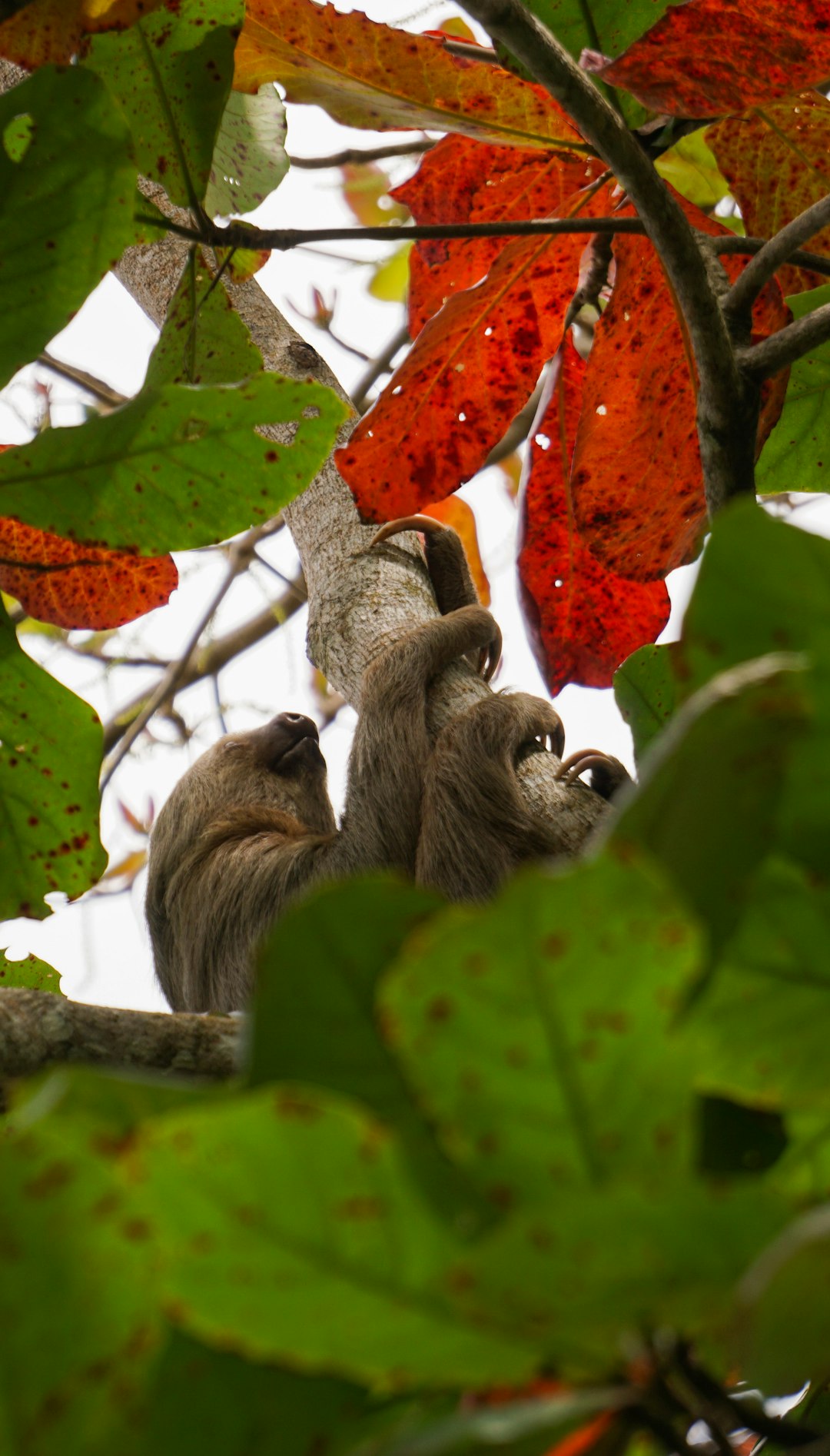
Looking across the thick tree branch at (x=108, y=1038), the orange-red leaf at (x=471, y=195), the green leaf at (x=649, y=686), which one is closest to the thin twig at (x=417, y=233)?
the orange-red leaf at (x=471, y=195)

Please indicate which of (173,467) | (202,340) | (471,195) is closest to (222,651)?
(471,195)

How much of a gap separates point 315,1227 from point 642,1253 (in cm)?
10

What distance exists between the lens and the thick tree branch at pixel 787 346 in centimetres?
137

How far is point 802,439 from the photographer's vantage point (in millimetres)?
1759

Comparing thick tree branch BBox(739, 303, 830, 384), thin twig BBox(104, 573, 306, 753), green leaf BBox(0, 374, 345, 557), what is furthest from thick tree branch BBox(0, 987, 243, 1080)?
thin twig BBox(104, 573, 306, 753)

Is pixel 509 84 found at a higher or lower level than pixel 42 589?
higher

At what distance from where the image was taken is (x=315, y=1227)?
0.38m

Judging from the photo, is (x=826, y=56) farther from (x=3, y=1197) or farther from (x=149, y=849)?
(x=149, y=849)

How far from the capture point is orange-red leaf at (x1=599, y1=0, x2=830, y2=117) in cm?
138

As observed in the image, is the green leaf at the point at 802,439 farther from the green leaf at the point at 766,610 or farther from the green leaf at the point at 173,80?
the green leaf at the point at 766,610

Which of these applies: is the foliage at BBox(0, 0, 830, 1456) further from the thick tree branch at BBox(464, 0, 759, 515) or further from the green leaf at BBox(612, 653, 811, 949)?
the thick tree branch at BBox(464, 0, 759, 515)

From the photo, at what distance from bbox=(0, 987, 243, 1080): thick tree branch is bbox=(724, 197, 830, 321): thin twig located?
3.37 ft

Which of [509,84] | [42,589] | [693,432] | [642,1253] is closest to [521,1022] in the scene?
[642,1253]

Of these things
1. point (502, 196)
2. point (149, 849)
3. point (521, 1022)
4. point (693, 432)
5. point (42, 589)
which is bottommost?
point (149, 849)
